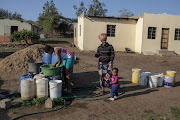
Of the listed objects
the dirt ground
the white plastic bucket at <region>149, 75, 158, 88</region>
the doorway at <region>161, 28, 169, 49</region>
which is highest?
the doorway at <region>161, 28, 169, 49</region>

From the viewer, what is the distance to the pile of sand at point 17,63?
756cm

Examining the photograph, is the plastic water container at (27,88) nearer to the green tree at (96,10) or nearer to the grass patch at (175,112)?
the grass patch at (175,112)

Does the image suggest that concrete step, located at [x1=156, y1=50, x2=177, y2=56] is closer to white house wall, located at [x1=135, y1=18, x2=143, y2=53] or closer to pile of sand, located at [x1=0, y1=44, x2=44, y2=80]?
white house wall, located at [x1=135, y1=18, x2=143, y2=53]

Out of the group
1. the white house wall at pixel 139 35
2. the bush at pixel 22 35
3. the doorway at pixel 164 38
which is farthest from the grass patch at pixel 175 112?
the bush at pixel 22 35

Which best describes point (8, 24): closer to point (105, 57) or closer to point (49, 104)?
point (105, 57)

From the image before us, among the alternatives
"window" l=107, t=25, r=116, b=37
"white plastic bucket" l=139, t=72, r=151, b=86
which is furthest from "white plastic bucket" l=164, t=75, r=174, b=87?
"window" l=107, t=25, r=116, b=37

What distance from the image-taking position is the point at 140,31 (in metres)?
16.2

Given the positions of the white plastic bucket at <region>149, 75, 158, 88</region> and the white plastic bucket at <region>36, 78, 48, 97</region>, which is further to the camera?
the white plastic bucket at <region>149, 75, 158, 88</region>

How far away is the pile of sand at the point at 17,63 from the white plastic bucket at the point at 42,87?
3164mm

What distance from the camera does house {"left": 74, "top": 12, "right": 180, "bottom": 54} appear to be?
1602 cm

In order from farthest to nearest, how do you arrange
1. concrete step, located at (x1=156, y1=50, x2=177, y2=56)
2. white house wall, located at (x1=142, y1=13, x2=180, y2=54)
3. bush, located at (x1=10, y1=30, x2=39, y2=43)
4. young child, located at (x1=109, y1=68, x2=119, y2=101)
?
bush, located at (x1=10, y1=30, x2=39, y2=43), white house wall, located at (x1=142, y1=13, x2=180, y2=54), concrete step, located at (x1=156, y1=50, x2=177, y2=56), young child, located at (x1=109, y1=68, x2=119, y2=101)

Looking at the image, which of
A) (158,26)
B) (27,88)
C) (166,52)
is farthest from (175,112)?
(158,26)

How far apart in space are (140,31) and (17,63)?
12034 millimetres

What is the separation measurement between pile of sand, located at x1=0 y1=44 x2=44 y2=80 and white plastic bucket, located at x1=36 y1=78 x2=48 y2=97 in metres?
3.16
